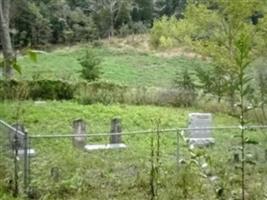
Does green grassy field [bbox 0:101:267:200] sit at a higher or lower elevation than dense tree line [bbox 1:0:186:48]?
lower

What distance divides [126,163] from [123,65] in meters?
24.7

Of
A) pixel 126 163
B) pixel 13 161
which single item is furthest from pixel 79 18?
pixel 13 161

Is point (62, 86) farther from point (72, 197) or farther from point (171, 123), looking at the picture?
point (72, 197)

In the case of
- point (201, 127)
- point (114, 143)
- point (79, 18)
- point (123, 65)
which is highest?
point (79, 18)

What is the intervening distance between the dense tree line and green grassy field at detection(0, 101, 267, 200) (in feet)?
72.2

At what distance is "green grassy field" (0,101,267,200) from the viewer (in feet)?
21.6

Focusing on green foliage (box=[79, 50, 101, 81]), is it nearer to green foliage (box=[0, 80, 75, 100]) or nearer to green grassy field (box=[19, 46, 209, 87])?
green grassy field (box=[19, 46, 209, 87])

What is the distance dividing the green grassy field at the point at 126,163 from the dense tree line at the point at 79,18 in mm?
22001

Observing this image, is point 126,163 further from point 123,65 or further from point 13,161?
point 123,65

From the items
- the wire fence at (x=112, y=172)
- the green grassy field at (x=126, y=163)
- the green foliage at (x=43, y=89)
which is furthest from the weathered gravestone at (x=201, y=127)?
the green foliage at (x=43, y=89)

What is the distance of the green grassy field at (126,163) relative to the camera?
6582 millimetres

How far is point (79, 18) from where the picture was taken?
151 feet

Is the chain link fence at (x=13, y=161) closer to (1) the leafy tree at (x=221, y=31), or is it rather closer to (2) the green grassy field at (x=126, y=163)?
(2) the green grassy field at (x=126, y=163)

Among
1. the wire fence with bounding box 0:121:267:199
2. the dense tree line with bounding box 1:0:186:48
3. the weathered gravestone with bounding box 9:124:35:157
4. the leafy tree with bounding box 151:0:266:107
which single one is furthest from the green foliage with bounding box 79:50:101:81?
the weathered gravestone with bounding box 9:124:35:157
